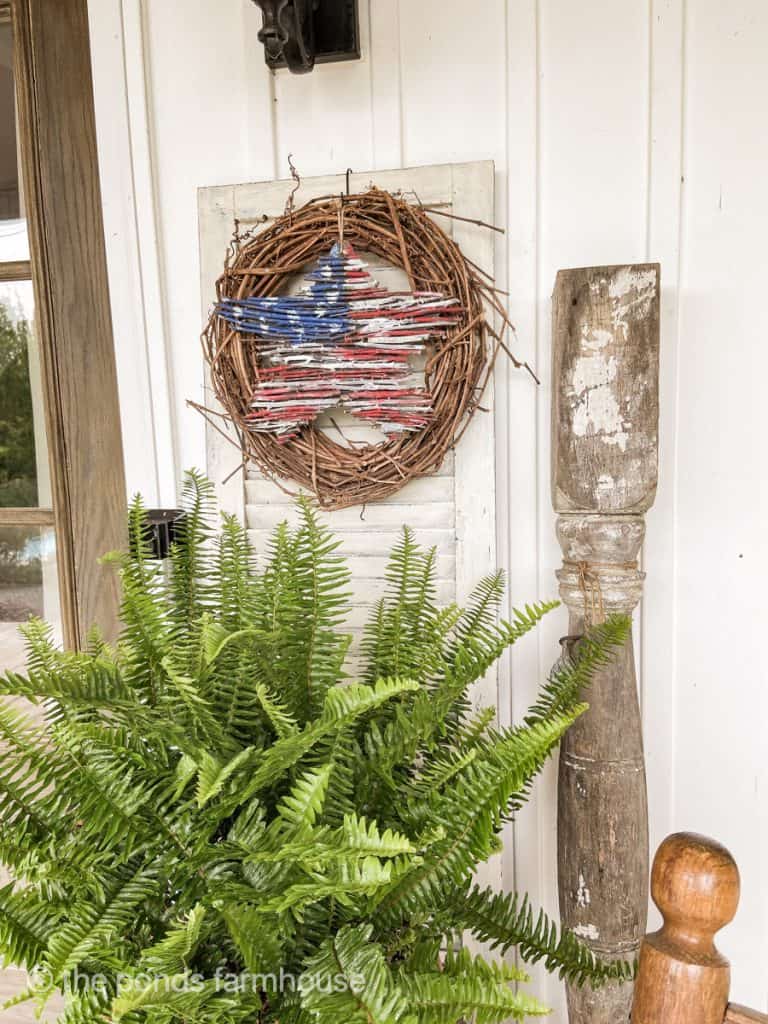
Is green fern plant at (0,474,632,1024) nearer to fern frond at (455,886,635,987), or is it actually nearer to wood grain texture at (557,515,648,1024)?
fern frond at (455,886,635,987)

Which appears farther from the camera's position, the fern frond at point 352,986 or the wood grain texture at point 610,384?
the wood grain texture at point 610,384

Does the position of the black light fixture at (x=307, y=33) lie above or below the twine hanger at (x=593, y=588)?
above

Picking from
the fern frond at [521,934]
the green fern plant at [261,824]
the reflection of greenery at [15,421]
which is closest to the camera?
the green fern plant at [261,824]

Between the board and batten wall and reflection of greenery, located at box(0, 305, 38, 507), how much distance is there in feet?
1.19

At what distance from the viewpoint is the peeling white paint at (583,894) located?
3.55 feet

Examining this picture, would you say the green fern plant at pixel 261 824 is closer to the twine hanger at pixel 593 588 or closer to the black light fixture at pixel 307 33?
the twine hanger at pixel 593 588

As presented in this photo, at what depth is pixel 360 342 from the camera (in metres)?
1.25

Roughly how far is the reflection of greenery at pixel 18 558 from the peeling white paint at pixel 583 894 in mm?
1150

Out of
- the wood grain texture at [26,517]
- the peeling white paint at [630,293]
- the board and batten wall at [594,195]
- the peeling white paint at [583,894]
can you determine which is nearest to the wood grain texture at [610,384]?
the peeling white paint at [630,293]

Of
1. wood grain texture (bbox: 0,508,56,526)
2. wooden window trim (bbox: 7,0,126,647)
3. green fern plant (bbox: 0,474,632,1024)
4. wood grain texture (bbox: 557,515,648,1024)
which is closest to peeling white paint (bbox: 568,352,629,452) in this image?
wood grain texture (bbox: 557,515,648,1024)

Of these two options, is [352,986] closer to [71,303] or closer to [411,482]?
[411,482]

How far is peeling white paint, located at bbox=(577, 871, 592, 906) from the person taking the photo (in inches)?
42.6

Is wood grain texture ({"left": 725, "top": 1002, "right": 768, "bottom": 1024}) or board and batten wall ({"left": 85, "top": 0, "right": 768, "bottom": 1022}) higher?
board and batten wall ({"left": 85, "top": 0, "right": 768, "bottom": 1022})

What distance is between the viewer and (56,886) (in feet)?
2.61
